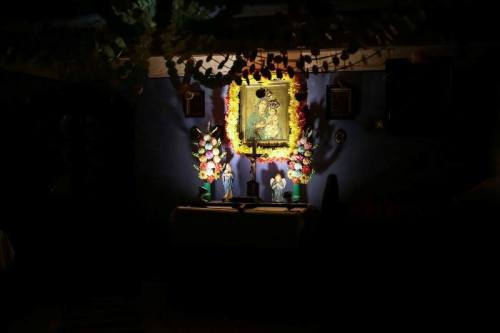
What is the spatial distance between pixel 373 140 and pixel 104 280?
11.8 ft

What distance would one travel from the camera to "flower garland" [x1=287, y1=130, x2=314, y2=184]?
601cm

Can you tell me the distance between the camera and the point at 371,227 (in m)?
3.49

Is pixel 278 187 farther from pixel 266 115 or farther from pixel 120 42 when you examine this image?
pixel 120 42

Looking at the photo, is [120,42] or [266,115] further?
[266,115]

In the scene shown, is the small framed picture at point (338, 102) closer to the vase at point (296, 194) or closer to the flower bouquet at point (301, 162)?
the flower bouquet at point (301, 162)

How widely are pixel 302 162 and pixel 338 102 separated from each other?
2.89 feet

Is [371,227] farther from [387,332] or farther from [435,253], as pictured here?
[387,332]

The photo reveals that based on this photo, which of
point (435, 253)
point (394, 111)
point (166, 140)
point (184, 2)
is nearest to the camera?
point (184, 2)

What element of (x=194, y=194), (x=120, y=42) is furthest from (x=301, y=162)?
(x=120, y=42)

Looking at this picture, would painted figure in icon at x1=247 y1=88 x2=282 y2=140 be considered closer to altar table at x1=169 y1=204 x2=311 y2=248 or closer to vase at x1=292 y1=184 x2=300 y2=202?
vase at x1=292 y1=184 x2=300 y2=202

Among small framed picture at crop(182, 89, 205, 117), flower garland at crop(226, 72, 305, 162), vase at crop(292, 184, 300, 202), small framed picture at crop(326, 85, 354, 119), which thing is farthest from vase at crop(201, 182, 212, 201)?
small framed picture at crop(326, 85, 354, 119)

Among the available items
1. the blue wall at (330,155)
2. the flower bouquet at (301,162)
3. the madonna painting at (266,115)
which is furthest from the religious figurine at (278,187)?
the madonna painting at (266,115)

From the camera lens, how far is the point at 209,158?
6.30 meters

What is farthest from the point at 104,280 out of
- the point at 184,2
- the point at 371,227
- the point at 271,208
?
the point at 184,2
